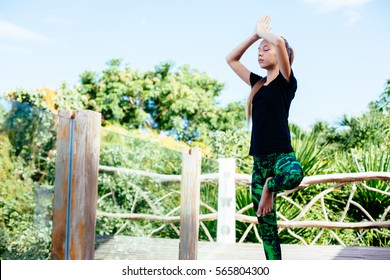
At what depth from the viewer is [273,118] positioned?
3174 millimetres

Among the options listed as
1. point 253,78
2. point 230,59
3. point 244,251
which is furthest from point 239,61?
point 244,251

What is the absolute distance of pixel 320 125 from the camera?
1093 cm

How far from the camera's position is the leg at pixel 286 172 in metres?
3.09

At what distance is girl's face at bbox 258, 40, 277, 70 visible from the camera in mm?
3211

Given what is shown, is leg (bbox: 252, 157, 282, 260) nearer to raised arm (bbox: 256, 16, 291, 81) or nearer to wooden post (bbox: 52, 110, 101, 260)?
raised arm (bbox: 256, 16, 291, 81)

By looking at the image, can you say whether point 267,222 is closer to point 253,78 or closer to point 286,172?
point 286,172

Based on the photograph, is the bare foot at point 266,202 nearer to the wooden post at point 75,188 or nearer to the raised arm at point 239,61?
the raised arm at point 239,61

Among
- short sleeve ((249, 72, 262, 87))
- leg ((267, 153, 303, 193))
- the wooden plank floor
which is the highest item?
short sleeve ((249, 72, 262, 87))

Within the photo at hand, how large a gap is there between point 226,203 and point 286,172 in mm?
1915

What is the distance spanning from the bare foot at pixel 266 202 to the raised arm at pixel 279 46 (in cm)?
62

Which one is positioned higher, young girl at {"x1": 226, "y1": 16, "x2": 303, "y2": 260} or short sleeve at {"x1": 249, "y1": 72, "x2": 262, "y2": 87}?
short sleeve at {"x1": 249, "y1": 72, "x2": 262, "y2": 87}

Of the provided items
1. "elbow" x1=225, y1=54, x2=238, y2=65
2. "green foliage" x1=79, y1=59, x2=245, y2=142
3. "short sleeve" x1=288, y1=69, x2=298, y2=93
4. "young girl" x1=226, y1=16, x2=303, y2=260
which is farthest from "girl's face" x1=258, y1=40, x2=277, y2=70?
"green foliage" x1=79, y1=59, x2=245, y2=142

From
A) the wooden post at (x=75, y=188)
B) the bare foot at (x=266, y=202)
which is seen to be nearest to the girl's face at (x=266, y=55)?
the bare foot at (x=266, y=202)

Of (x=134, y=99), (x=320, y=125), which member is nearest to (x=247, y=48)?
(x=320, y=125)
